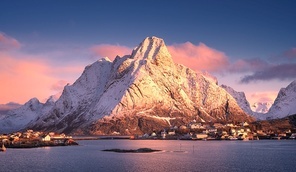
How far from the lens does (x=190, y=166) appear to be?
287ft

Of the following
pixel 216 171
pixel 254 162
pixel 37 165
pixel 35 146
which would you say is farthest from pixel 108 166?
pixel 35 146

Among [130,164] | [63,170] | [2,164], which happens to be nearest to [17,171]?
[63,170]

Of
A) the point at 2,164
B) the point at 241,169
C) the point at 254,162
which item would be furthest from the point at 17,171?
the point at 254,162

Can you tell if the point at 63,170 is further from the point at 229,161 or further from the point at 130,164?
the point at 229,161

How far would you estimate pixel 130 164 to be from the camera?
93.1 metres

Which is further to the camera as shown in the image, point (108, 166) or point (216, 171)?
point (108, 166)

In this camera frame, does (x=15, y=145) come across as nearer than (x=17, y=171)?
No

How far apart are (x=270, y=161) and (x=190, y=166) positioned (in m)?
21.9

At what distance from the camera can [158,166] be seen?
88250 mm

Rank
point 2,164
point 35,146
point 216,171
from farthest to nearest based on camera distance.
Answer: point 35,146
point 2,164
point 216,171

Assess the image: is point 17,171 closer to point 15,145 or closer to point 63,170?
point 63,170

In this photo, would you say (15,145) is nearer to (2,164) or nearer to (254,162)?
(2,164)

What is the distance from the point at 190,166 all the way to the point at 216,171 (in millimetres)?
8895

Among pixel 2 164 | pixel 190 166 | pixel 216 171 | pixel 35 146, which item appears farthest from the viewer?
pixel 35 146
